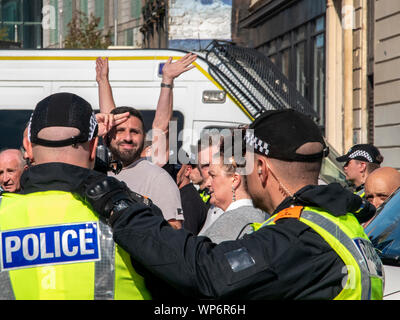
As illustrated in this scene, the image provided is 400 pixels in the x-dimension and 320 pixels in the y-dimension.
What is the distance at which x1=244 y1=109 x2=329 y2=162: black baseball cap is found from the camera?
3.26 meters

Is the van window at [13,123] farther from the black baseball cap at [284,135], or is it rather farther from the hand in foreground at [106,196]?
the hand in foreground at [106,196]

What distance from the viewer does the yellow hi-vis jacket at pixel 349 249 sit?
301 centimetres

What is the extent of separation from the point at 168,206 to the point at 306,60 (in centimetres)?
1646

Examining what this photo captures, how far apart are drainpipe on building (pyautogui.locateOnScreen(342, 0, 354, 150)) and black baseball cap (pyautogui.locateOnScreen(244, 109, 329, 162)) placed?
14.5m

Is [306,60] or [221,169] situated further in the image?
[306,60]

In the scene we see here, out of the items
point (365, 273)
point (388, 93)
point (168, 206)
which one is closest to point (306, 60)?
point (388, 93)

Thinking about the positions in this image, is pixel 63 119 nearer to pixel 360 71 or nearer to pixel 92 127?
pixel 92 127

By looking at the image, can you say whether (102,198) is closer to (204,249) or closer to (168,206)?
(204,249)

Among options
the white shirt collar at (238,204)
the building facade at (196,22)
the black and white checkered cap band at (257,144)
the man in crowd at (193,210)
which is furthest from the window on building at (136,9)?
the black and white checkered cap band at (257,144)

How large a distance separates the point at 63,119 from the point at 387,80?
13.2m

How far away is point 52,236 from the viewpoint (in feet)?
9.68

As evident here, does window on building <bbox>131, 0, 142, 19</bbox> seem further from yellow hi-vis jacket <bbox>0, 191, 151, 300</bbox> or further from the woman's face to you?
yellow hi-vis jacket <bbox>0, 191, 151, 300</bbox>

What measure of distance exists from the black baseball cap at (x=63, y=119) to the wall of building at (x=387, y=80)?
12464mm
